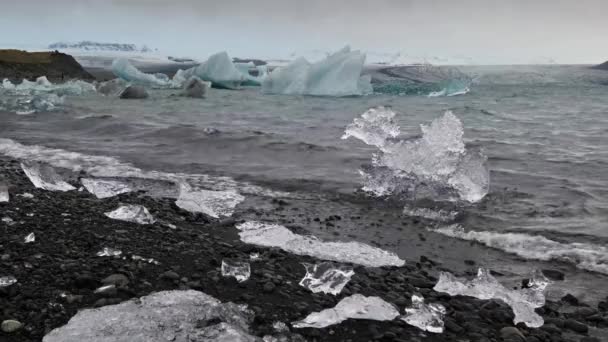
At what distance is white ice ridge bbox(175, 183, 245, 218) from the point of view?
4.98 meters

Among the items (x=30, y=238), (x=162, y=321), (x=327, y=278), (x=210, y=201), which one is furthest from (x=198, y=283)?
(x=210, y=201)

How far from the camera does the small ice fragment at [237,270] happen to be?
3.13 metres

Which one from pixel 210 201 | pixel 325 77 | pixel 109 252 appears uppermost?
pixel 325 77

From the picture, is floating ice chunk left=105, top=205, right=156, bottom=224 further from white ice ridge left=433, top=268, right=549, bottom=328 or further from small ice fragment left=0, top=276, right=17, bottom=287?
white ice ridge left=433, top=268, right=549, bottom=328

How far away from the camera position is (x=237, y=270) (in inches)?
125

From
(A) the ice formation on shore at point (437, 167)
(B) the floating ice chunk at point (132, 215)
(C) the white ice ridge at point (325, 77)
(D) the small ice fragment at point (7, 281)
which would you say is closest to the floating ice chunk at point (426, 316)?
(D) the small ice fragment at point (7, 281)

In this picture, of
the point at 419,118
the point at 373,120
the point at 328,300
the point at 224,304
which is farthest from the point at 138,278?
the point at 419,118

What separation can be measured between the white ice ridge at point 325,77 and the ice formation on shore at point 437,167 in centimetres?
1793

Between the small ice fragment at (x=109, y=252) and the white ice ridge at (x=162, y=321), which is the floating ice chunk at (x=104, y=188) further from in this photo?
the white ice ridge at (x=162, y=321)

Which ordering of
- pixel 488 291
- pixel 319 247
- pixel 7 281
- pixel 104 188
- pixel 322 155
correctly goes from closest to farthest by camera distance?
pixel 7 281
pixel 488 291
pixel 319 247
pixel 104 188
pixel 322 155

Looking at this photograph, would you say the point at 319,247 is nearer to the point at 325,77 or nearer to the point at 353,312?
the point at 353,312

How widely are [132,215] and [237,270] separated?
1512 mm

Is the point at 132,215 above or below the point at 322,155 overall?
above

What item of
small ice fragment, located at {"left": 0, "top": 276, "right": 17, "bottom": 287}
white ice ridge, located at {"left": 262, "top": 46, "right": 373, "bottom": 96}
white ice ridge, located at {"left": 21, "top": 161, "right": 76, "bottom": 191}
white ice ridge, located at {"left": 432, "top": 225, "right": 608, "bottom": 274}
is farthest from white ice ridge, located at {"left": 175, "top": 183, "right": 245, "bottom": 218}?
white ice ridge, located at {"left": 262, "top": 46, "right": 373, "bottom": 96}
